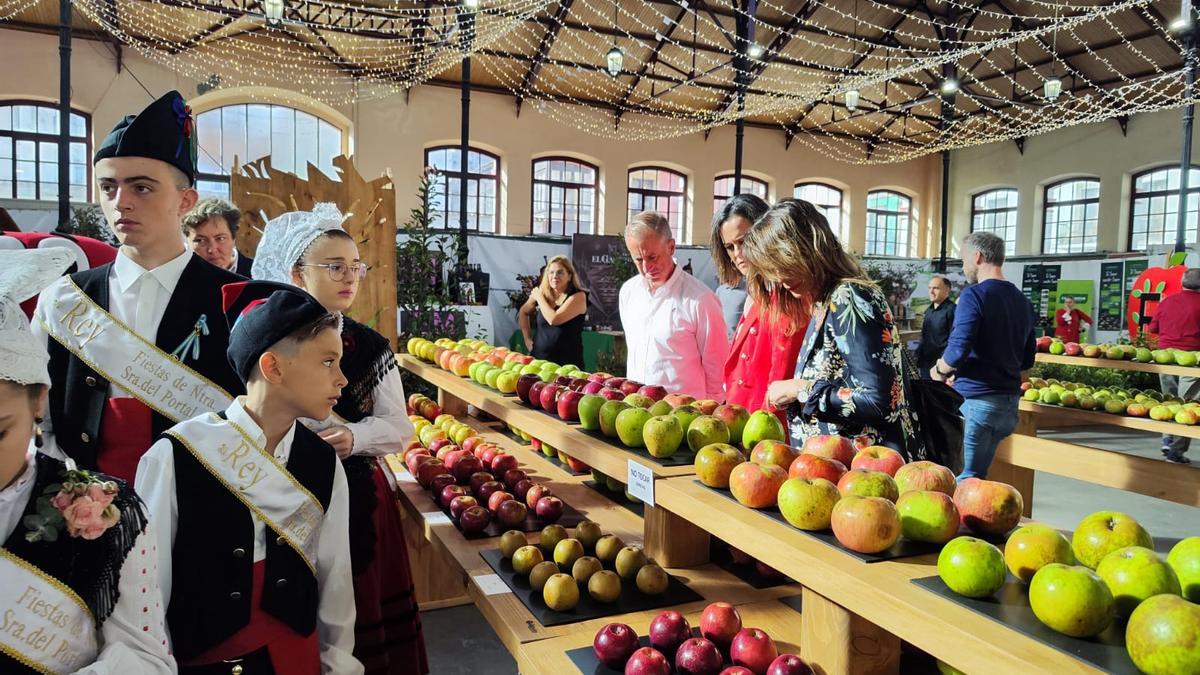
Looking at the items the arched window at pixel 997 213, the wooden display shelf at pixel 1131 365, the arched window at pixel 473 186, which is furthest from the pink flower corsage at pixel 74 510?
the arched window at pixel 997 213

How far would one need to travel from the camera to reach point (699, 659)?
4.46 ft

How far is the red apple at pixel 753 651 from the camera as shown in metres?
1.35

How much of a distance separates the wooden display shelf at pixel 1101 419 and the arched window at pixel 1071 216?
13.2 meters

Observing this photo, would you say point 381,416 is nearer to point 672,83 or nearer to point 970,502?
point 970,502

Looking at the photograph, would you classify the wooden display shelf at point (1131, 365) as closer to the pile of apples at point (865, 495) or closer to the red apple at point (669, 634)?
→ the pile of apples at point (865, 495)

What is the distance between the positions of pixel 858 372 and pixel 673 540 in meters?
0.63

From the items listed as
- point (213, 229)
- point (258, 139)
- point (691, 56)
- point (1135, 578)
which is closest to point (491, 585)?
point (1135, 578)

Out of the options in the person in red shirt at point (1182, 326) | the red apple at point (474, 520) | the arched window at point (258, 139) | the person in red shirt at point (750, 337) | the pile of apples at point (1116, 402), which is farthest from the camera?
the arched window at point (258, 139)

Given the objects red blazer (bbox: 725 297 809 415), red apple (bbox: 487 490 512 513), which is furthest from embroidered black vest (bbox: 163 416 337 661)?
red blazer (bbox: 725 297 809 415)

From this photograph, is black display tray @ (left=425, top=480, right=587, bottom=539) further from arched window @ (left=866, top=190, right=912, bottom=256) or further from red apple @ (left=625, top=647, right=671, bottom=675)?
arched window @ (left=866, top=190, right=912, bottom=256)

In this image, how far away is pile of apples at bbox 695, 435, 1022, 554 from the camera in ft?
3.83

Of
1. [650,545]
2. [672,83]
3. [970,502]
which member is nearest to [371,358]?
[650,545]

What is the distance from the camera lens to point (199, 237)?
3.05 meters

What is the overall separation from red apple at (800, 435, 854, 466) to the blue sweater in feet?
8.71
